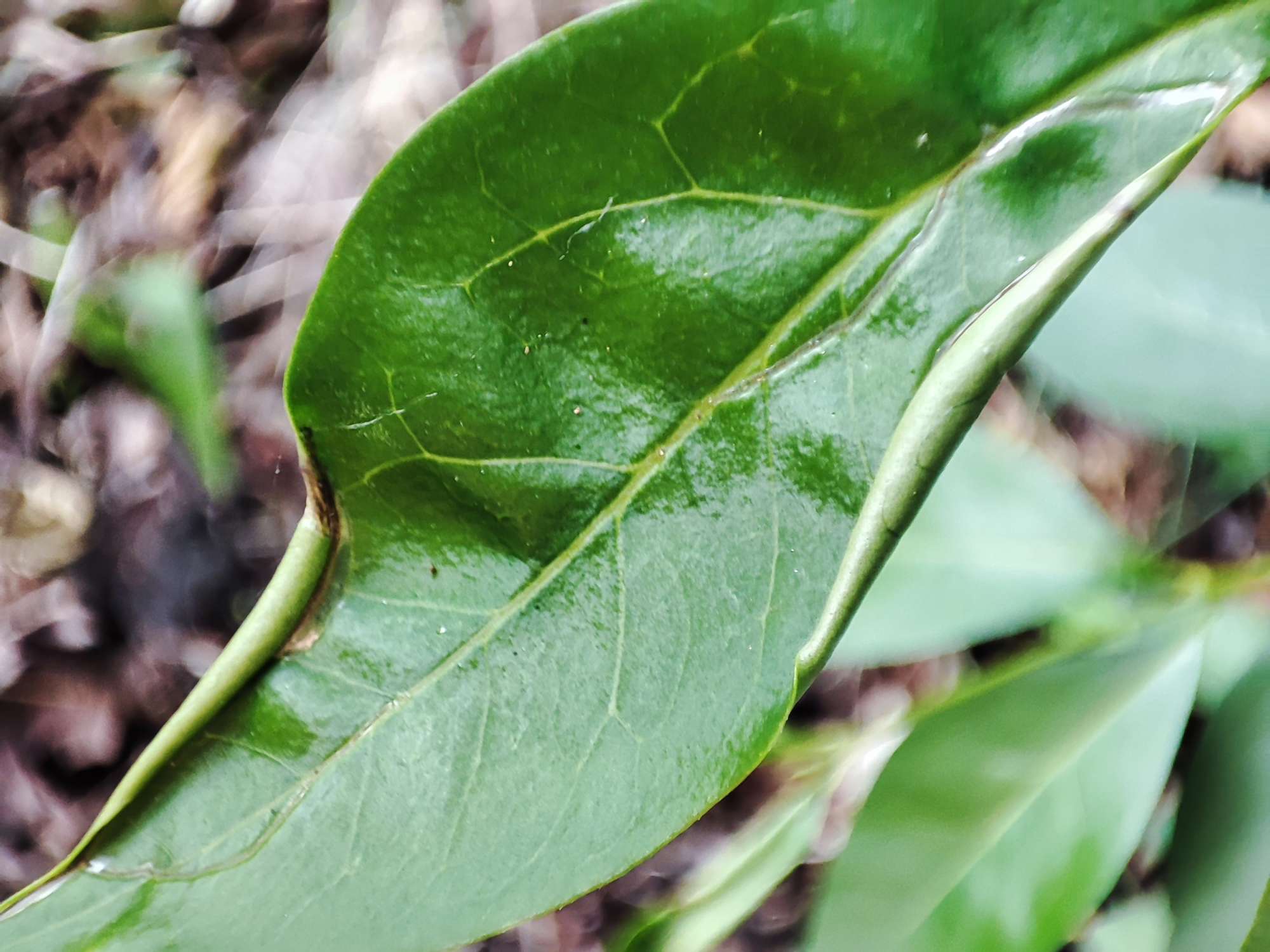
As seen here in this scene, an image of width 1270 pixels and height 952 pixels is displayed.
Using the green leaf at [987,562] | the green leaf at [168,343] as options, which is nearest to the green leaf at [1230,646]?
the green leaf at [987,562]

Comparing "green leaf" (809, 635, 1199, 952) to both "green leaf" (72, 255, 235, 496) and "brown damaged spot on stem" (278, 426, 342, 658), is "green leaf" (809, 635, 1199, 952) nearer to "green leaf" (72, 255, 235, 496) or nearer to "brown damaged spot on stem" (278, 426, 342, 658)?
"brown damaged spot on stem" (278, 426, 342, 658)

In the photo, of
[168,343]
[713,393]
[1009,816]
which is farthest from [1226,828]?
[168,343]

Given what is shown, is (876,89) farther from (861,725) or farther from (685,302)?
(861,725)

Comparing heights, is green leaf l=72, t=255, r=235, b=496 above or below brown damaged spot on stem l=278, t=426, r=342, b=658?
below

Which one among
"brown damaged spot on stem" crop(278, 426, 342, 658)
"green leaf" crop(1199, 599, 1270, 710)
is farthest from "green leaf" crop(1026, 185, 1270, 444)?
"brown damaged spot on stem" crop(278, 426, 342, 658)

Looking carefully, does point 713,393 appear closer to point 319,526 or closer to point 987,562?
point 319,526
